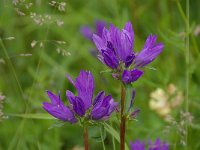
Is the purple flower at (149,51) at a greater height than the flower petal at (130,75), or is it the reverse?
the purple flower at (149,51)

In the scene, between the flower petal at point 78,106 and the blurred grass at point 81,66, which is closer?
the flower petal at point 78,106

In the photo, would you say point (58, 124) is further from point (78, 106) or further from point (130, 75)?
point (130, 75)

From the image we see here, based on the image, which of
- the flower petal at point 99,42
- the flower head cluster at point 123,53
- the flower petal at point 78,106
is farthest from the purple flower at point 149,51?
the flower petal at point 78,106

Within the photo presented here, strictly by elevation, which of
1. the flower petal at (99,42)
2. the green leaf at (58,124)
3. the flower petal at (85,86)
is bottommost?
the green leaf at (58,124)

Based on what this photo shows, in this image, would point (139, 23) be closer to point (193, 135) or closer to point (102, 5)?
point (102, 5)

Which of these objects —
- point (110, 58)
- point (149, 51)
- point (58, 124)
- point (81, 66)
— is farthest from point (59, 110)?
point (81, 66)

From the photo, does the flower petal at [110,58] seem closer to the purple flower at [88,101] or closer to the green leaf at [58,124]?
the purple flower at [88,101]
